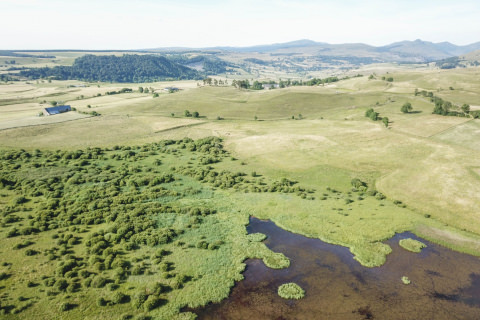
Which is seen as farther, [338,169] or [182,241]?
[338,169]

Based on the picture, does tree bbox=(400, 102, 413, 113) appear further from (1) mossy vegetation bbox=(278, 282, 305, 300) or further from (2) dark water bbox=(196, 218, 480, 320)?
(1) mossy vegetation bbox=(278, 282, 305, 300)

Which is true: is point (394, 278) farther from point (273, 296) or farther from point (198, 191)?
point (198, 191)

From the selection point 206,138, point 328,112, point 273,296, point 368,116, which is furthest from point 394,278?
point 328,112

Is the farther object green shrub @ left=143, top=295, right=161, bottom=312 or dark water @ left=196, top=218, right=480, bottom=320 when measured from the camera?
dark water @ left=196, top=218, right=480, bottom=320

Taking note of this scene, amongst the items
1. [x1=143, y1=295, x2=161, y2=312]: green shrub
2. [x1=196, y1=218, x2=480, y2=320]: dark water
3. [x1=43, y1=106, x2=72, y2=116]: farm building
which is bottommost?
[x1=196, y1=218, x2=480, y2=320]: dark water

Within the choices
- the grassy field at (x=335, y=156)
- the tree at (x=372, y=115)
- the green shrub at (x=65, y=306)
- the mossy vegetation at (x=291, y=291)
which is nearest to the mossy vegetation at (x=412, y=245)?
the grassy field at (x=335, y=156)

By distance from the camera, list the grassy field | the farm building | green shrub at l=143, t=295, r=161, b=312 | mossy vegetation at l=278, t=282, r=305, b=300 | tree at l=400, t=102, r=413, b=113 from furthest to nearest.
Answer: the farm building → tree at l=400, t=102, r=413, b=113 → the grassy field → mossy vegetation at l=278, t=282, r=305, b=300 → green shrub at l=143, t=295, r=161, b=312

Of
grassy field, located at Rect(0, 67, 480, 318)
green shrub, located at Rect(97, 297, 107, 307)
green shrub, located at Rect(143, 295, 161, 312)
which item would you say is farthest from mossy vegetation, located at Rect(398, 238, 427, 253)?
green shrub, located at Rect(97, 297, 107, 307)
